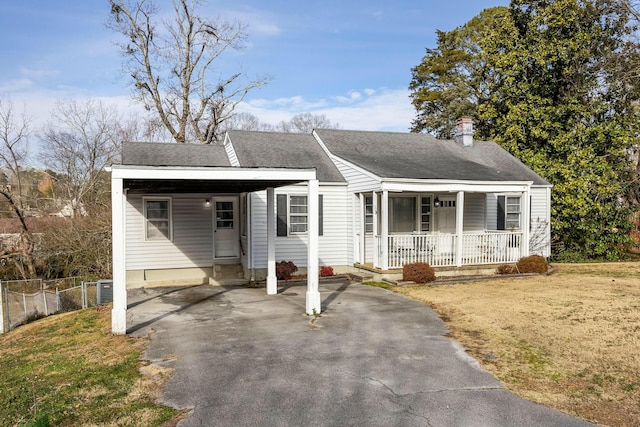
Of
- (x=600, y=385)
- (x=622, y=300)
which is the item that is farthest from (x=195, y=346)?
(x=622, y=300)

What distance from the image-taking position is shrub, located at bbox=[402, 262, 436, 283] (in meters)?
14.0

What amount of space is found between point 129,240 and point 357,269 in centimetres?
700

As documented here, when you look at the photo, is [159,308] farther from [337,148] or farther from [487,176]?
[487,176]

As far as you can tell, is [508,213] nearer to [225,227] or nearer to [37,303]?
[225,227]

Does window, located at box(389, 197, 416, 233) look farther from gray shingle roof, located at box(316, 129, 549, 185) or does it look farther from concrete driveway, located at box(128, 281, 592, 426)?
concrete driveway, located at box(128, 281, 592, 426)

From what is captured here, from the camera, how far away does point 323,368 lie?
670 cm

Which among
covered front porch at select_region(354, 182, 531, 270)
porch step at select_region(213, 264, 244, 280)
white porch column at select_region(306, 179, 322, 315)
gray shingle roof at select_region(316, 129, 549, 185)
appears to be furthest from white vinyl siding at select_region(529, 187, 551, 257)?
white porch column at select_region(306, 179, 322, 315)

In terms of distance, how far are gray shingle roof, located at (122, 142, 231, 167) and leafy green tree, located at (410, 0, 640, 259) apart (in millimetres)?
13850

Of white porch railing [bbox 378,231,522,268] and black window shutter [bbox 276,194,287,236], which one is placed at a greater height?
black window shutter [bbox 276,194,287,236]

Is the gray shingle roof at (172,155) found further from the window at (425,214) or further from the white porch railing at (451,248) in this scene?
the window at (425,214)

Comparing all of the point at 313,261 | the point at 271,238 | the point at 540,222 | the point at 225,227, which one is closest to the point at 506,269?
the point at 540,222

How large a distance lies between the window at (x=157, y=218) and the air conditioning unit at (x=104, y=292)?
71.2 inches

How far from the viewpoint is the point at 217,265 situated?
15.3m

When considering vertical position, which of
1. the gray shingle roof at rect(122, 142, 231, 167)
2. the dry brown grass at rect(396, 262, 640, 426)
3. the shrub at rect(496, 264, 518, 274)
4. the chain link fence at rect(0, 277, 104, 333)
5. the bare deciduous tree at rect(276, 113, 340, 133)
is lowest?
the chain link fence at rect(0, 277, 104, 333)
